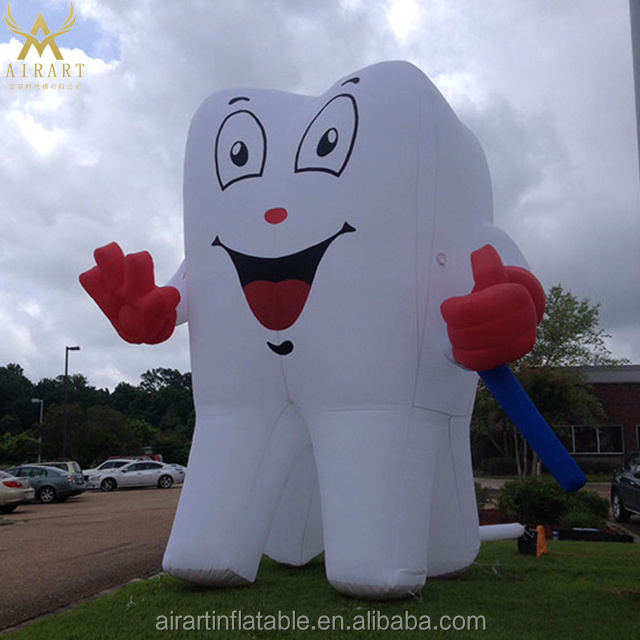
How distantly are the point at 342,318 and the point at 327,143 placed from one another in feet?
4.84

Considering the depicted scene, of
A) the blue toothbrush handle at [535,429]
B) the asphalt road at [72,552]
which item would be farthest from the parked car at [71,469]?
the blue toothbrush handle at [535,429]

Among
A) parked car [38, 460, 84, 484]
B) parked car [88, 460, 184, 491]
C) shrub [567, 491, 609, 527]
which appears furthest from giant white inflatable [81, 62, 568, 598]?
parked car [88, 460, 184, 491]

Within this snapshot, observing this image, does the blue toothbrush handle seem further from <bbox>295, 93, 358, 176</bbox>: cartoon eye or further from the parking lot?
the parking lot

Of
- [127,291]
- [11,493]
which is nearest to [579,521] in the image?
[127,291]

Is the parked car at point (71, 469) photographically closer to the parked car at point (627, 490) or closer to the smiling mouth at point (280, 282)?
the parked car at point (627, 490)

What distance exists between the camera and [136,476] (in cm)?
2492

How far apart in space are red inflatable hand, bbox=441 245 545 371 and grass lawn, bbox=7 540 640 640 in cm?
186

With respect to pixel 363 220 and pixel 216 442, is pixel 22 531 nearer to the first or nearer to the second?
pixel 216 442

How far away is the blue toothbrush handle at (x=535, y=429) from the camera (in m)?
5.33

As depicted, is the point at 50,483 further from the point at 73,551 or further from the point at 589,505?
the point at 589,505

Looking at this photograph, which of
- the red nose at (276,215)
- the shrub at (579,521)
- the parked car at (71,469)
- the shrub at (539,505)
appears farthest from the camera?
the parked car at (71,469)

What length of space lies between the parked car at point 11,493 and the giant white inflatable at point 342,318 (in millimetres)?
12476

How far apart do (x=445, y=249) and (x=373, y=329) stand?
3.04 feet

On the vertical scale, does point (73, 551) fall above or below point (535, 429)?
below
